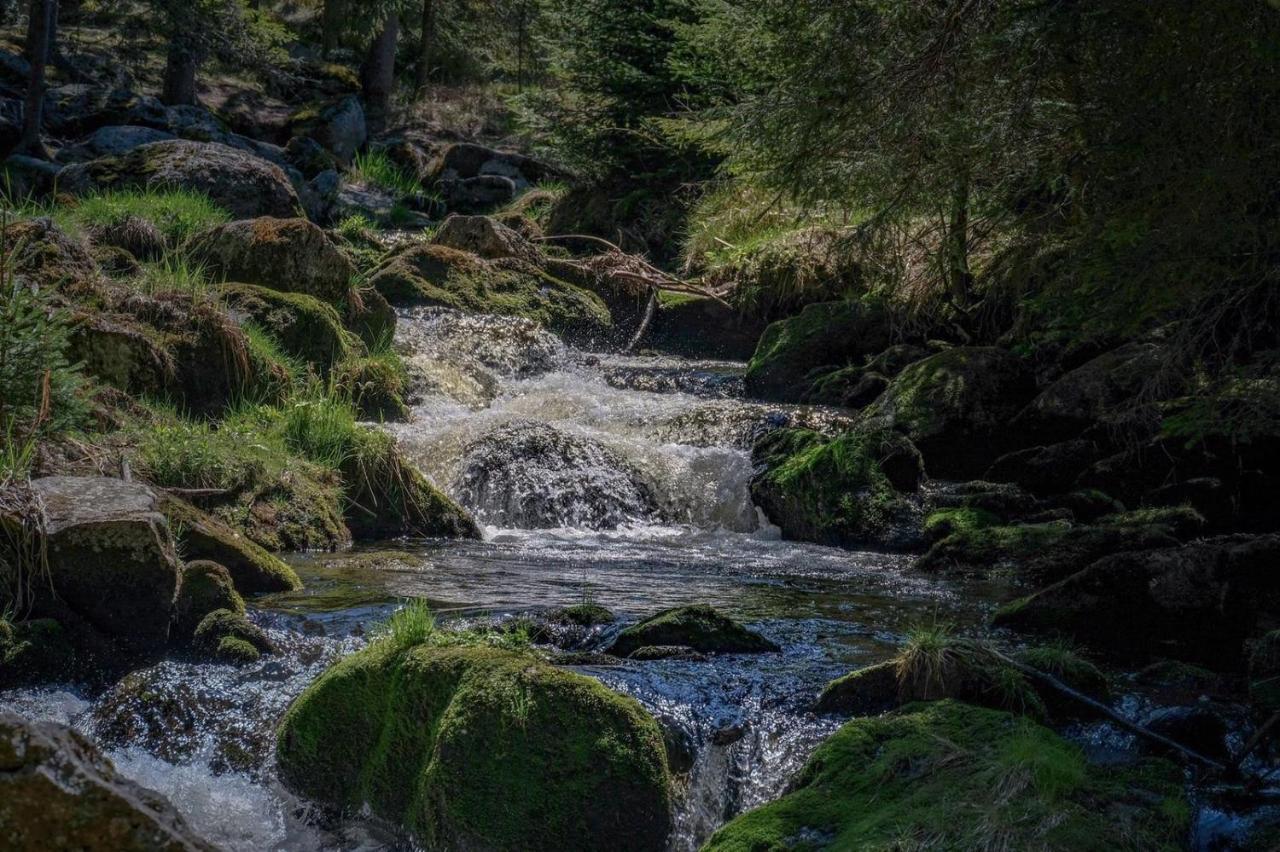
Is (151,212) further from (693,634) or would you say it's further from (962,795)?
(962,795)

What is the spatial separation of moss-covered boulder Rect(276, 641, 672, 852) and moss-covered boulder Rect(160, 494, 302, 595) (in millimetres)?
2325

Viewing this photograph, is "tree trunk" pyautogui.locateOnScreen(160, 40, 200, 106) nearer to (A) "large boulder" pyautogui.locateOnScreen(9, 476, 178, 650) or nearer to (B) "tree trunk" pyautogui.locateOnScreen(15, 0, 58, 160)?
(B) "tree trunk" pyautogui.locateOnScreen(15, 0, 58, 160)

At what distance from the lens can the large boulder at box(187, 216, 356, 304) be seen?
40.0 ft

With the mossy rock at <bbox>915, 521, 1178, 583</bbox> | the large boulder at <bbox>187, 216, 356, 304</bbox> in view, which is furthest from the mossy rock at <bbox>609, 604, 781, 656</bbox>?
the large boulder at <bbox>187, 216, 356, 304</bbox>

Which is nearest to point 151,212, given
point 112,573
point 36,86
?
point 36,86

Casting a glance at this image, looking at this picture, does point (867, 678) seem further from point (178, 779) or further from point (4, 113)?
point (4, 113)

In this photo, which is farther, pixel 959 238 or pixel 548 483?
pixel 548 483

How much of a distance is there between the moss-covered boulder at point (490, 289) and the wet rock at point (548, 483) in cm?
461

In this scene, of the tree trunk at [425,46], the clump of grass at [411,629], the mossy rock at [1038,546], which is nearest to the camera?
the clump of grass at [411,629]

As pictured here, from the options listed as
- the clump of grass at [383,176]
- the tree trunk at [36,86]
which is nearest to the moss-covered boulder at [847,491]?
the tree trunk at [36,86]

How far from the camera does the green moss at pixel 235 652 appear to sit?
19.0 ft

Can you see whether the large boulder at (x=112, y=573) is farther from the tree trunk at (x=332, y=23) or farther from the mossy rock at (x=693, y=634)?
the tree trunk at (x=332, y=23)

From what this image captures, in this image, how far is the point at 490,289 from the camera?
636 inches

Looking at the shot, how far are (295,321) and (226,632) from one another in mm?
6006
